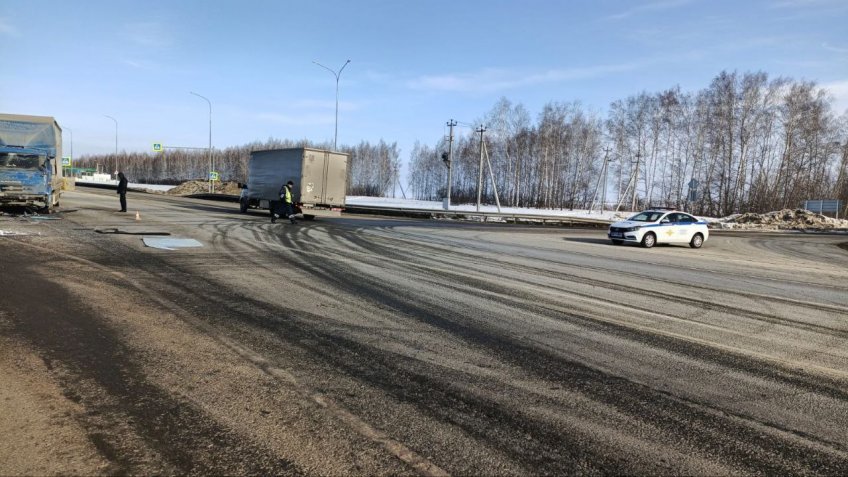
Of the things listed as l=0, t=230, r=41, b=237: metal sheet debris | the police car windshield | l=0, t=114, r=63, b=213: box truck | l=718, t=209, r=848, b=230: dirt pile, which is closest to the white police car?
the police car windshield

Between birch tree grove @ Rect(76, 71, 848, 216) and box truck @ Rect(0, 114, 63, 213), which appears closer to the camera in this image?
box truck @ Rect(0, 114, 63, 213)

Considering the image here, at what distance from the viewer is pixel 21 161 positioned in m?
19.9

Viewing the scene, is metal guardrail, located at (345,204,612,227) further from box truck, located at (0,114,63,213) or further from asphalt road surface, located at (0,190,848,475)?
asphalt road surface, located at (0,190,848,475)

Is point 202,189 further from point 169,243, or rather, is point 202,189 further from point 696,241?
point 696,241

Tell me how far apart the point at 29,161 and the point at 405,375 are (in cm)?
2214

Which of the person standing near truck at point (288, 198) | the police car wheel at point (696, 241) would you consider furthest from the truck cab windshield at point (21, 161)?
the police car wheel at point (696, 241)

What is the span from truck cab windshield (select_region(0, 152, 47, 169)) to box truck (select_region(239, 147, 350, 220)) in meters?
8.90

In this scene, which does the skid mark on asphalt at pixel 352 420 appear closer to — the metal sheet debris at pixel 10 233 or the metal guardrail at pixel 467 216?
the metal sheet debris at pixel 10 233

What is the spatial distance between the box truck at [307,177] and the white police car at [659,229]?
12.8 meters

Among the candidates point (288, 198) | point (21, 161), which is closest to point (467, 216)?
point (288, 198)

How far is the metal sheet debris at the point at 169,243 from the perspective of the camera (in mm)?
12664

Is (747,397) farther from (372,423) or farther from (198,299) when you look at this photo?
(198,299)

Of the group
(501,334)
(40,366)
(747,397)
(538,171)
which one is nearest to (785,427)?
(747,397)

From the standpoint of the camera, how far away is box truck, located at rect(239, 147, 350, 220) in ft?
82.2
